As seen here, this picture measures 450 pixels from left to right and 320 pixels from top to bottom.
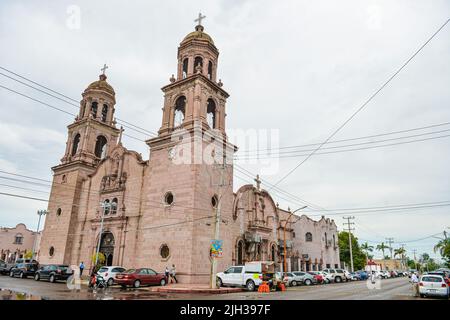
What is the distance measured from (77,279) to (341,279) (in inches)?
1238

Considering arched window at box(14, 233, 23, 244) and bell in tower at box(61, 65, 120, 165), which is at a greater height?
bell in tower at box(61, 65, 120, 165)

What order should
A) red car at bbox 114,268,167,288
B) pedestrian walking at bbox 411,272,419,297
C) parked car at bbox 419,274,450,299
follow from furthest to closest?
red car at bbox 114,268,167,288 < pedestrian walking at bbox 411,272,419,297 < parked car at bbox 419,274,450,299

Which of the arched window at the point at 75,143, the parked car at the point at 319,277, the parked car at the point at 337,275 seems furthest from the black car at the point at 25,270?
the parked car at the point at 337,275

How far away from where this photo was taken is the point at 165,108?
103ft

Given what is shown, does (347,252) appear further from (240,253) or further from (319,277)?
(240,253)

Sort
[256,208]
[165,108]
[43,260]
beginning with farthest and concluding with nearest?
1. [256,208]
2. [43,260]
3. [165,108]

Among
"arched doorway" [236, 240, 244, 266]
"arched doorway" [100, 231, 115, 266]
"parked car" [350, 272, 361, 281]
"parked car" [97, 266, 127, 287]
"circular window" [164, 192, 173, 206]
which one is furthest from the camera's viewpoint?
"parked car" [350, 272, 361, 281]

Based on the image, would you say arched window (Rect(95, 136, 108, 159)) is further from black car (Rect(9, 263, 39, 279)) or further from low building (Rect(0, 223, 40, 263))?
low building (Rect(0, 223, 40, 263))

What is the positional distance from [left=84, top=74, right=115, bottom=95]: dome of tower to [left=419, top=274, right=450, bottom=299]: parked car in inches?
1547

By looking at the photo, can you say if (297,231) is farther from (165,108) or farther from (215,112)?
(165,108)

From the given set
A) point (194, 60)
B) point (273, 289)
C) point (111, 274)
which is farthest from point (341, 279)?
point (194, 60)

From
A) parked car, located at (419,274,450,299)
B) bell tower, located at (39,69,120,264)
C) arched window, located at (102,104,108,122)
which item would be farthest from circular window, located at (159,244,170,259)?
arched window, located at (102,104,108,122)

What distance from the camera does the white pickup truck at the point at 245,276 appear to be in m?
22.2

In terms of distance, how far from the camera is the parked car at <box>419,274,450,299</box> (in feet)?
59.1
